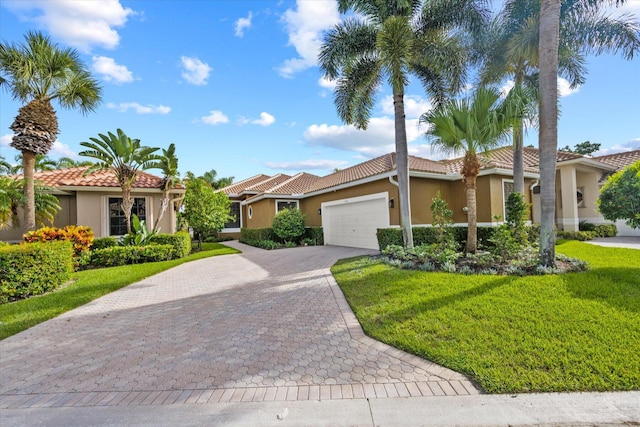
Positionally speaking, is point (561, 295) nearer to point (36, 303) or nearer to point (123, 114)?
point (36, 303)

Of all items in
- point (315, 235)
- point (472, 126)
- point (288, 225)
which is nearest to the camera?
point (472, 126)

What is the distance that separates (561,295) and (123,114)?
17482mm

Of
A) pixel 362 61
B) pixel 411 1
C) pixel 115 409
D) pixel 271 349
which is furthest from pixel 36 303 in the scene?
pixel 411 1

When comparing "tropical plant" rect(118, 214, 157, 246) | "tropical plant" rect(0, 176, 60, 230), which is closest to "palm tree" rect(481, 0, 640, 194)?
"tropical plant" rect(118, 214, 157, 246)

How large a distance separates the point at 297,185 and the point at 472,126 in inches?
606

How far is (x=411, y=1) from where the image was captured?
10141 millimetres

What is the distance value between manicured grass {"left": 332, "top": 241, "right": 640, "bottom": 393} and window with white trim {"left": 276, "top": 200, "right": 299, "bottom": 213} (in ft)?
45.6

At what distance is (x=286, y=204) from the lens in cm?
2116

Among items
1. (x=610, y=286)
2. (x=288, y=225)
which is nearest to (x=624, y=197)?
(x=610, y=286)

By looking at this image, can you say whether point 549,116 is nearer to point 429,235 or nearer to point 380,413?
point 429,235

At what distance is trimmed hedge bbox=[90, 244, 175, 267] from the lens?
1173 centimetres

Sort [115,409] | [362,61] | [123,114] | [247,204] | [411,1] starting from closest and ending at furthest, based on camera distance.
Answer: [115,409] < [411,1] < [362,61] < [123,114] < [247,204]

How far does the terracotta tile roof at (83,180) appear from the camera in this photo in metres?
14.6

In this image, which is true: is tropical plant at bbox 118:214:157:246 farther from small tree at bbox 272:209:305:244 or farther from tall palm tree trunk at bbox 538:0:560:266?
tall palm tree trunk at bbox 538:0:560:266
